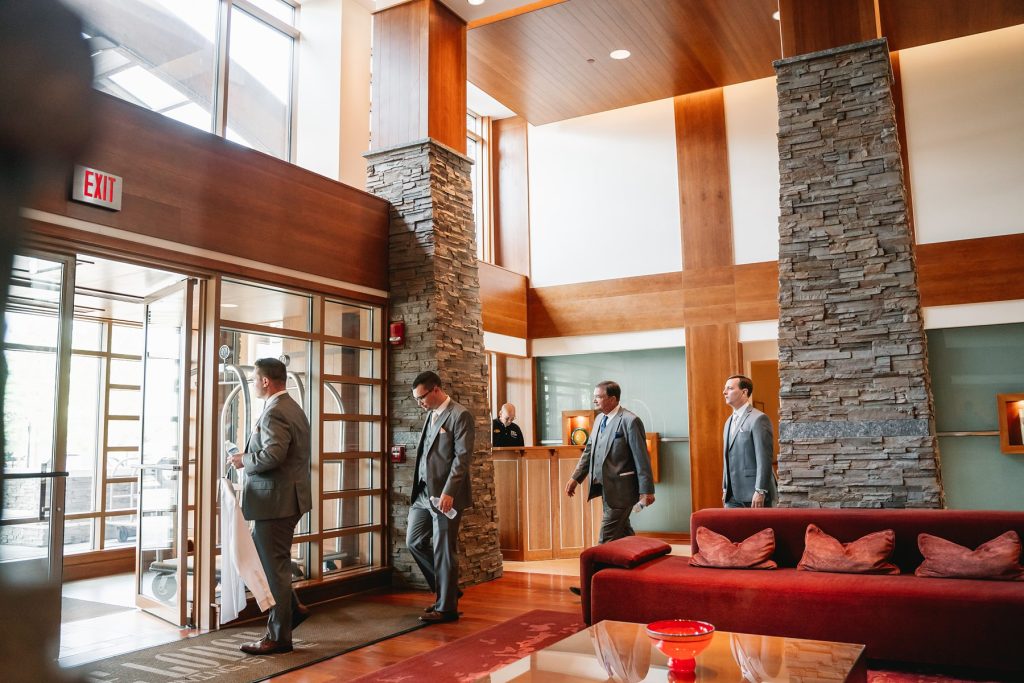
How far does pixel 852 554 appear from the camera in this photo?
4203 millimetres

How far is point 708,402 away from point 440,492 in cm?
502

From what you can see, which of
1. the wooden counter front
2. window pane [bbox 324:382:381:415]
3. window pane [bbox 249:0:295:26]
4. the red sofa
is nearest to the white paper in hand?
the red sofa

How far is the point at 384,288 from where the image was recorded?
21.9 ft

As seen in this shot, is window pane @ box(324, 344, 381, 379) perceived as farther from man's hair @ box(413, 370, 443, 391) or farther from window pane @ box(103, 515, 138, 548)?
window pane @ box(103, 515, 138, 548)

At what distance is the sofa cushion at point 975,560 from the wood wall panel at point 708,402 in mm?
5033

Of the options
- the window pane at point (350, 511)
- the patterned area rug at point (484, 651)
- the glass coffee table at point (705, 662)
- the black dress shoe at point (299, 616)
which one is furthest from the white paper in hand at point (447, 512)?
the glass coffee table at point (705, 662)

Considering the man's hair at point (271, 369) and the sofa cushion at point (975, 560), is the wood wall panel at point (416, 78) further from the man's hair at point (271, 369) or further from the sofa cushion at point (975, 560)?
the sofa cushion at point (975, 560)

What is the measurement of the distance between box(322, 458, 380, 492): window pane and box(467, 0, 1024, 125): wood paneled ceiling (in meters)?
4.50

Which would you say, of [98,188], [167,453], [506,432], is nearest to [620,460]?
[506,432]

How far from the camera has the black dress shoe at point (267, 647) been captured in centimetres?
425

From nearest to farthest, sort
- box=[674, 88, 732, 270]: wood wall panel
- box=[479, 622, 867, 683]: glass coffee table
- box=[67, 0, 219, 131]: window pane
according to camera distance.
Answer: box=[479, 622, 867, 683]: glass coffee table
box=[67, 0, 219, 131]: window pane
box=[674, 88, 732, 270]: wood wall panel

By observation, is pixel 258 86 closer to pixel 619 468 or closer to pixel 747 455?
pixel 619 468

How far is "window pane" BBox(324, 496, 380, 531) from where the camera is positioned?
19.3 feet

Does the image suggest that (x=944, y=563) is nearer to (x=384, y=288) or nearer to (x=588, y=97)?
(x=384, y=288)
